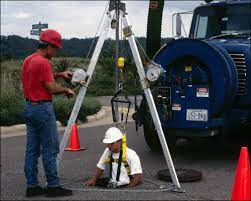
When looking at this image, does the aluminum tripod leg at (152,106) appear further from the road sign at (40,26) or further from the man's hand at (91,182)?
the road sign at (40,26)

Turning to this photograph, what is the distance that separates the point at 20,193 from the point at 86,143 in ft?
15.2

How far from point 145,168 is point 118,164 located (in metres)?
1.54

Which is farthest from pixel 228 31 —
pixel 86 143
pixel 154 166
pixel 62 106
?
pixel 62 106

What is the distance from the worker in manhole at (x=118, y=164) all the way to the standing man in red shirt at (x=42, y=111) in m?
0.59

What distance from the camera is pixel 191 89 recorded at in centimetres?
820

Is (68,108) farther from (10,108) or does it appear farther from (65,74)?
(65,74)

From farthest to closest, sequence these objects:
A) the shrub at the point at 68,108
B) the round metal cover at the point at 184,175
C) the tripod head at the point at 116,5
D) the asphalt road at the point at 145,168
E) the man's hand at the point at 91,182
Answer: the shrub at the point at 68,108
the round metal cover at the point at 184,175
the man's hand at the point at 91,182
the tripod head at the point at 116,5
the asphalt road at the point at 145,168

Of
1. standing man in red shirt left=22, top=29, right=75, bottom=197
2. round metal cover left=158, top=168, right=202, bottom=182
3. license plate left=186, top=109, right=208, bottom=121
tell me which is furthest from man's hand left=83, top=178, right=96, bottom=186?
license plate left=186, top=109, right=208, bottom=121

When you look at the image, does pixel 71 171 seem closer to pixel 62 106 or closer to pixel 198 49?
pixel 198 49

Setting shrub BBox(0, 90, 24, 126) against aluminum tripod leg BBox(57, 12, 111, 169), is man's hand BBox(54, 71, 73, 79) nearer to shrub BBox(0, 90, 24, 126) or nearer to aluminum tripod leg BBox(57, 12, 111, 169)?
aluminum tripod leg BBox(57, 12, 111, 169)

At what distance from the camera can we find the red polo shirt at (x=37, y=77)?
247 inches

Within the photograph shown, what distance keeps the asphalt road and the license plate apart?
766 millimetres

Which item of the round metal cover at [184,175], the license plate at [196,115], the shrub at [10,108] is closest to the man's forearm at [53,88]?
the round metal cover at [184,175]

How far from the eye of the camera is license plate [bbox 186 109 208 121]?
8.09 m
